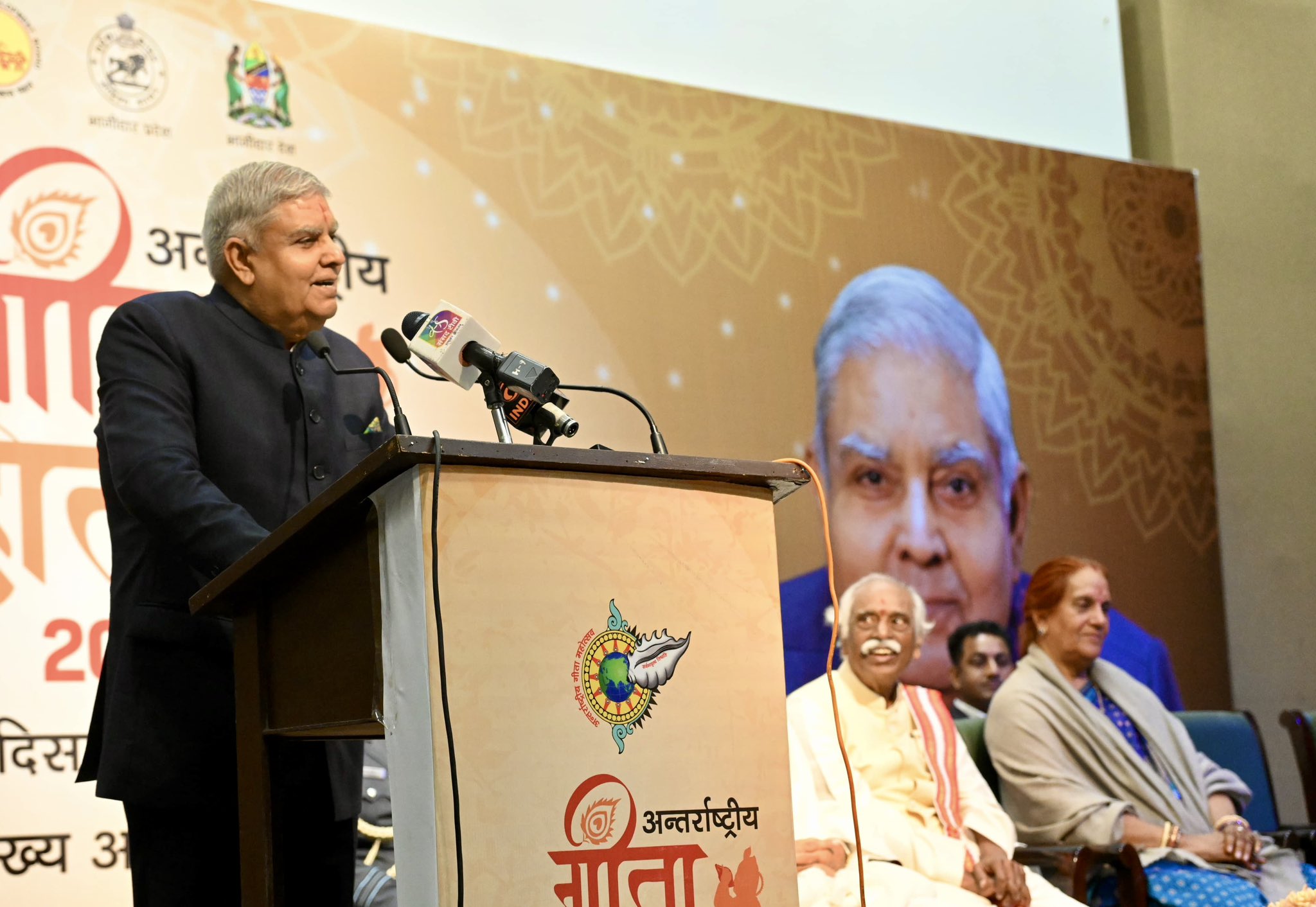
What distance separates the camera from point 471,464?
1219mm

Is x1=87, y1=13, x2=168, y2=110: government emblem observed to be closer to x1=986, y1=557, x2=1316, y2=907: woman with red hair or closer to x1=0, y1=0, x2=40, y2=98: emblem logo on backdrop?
x1=0, y1=0, x2=40, y2=98: emblem logo on backdrop

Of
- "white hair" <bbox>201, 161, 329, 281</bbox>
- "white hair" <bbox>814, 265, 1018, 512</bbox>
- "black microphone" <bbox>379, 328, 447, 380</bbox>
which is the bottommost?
"black microphone" <bbox>379, 328, 447, 380</bbox>

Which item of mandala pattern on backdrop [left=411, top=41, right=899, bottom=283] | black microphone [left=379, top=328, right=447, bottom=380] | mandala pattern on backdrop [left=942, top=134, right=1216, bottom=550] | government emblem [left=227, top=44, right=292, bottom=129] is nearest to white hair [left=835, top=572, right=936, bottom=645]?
mandala pattern on backdrop [left=411, top=41, right=899, bottom=283]

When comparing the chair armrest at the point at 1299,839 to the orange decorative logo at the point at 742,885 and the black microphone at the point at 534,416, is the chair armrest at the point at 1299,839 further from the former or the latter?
the black microphone at the point at 534,416

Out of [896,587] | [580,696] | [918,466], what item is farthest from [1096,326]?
[580,696]

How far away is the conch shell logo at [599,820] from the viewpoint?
4.05ft

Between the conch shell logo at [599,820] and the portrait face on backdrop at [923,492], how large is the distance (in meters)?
3.24

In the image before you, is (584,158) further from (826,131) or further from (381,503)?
(381,503)

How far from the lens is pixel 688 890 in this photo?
1.27 meters

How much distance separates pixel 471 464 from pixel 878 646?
272 cm

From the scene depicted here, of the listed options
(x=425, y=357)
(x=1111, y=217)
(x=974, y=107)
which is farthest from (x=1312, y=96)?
(x=425, y=357)

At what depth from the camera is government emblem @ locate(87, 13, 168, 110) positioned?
3391 mm

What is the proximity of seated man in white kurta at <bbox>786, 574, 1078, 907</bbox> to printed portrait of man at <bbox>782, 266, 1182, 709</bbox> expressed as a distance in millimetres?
565

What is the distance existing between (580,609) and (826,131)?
3.72 m
